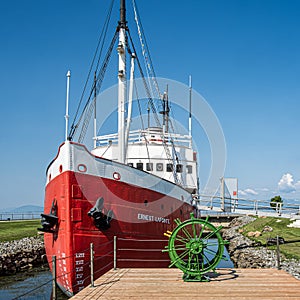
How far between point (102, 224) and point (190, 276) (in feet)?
14.2

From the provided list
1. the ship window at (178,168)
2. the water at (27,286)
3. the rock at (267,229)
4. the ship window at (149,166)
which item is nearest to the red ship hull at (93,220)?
the water at (27,286)

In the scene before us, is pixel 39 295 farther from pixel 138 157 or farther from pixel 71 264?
pixel 138 157

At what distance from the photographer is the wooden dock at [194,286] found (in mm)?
8672

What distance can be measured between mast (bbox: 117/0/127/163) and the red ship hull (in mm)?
2021

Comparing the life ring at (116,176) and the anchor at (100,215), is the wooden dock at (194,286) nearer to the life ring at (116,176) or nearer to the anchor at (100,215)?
the anchor at (100,215)

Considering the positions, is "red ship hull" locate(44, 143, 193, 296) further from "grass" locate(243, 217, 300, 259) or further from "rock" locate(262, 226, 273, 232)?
"rock" locate(262, 226, 273, 232)

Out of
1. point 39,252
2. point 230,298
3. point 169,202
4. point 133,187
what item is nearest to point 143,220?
point 133,187

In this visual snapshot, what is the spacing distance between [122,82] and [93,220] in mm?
6723

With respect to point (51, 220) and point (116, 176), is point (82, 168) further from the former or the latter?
point (51, 220)

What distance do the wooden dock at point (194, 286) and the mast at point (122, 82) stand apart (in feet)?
22.0

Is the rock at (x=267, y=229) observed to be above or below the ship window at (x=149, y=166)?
below

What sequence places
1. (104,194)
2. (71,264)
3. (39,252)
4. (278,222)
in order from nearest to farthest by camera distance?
(71,264) → (104,194) → (39,252) → (278,222)

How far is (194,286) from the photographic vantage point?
972cm

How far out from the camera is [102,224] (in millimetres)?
13766
